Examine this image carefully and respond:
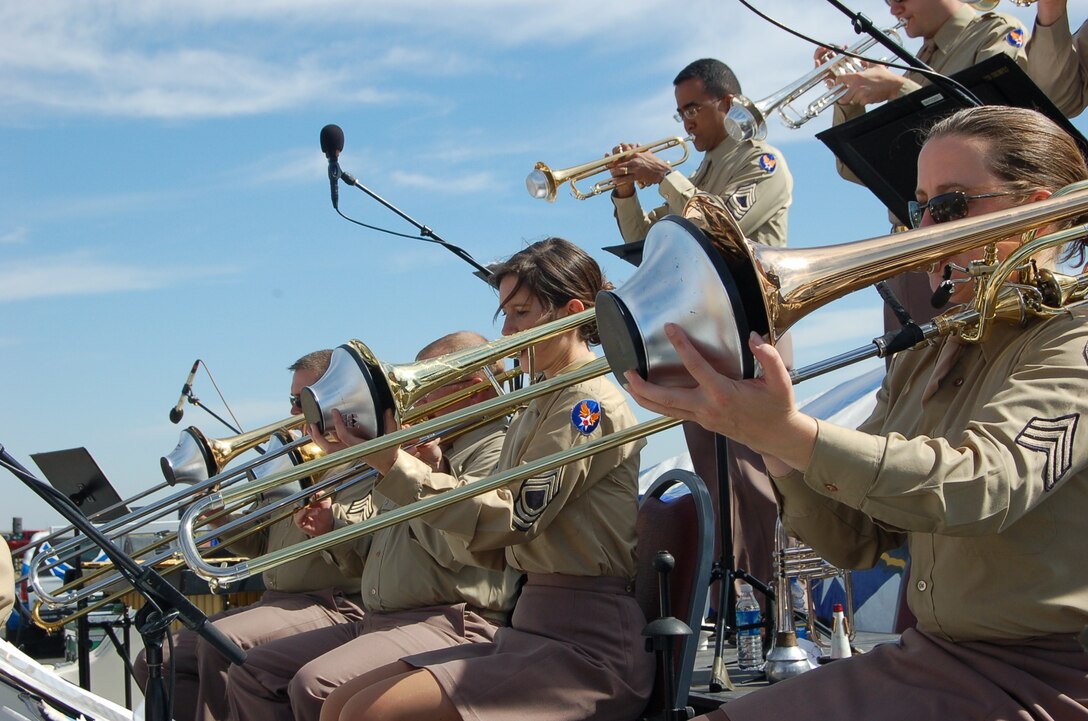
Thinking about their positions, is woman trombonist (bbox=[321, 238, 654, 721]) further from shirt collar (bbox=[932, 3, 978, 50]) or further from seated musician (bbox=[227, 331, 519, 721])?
shirt collar (bbox=[932, 3, 978, 50])

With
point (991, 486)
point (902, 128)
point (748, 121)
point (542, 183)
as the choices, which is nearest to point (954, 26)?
point (748, 121)

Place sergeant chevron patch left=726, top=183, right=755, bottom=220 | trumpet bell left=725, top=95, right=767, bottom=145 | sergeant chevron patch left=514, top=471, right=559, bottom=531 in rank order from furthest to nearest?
trumpet bell left=725, top=95, right=767, bottom=145 → sergeant chevron patch left=726, top=183, right=755, bottom=220 → sergeant chevron patch left=514, top=471, right=559, bottom=531

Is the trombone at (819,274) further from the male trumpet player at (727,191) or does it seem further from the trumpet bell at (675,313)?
the male trumpet player at (727,191)

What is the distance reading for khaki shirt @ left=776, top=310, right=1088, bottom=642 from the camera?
1.72m

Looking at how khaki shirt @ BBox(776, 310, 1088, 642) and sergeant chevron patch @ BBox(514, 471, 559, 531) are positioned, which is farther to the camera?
sergeant chevron patch @ BBox(514, 471, 559, 531)

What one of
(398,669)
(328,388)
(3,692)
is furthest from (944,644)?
(3,692)

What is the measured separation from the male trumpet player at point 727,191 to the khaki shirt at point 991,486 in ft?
9.38

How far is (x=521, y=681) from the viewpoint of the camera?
2.89 m

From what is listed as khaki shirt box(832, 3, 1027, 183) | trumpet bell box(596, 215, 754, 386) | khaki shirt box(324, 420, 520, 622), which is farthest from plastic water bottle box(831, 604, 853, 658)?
trumpet bell box(596, 215, 754, 386)

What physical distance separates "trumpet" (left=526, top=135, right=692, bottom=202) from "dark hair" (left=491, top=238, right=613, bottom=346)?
252 centimetres

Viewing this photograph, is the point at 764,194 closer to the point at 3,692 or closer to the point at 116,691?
the point at 3,692

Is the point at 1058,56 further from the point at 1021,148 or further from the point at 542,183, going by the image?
the point at 542,183

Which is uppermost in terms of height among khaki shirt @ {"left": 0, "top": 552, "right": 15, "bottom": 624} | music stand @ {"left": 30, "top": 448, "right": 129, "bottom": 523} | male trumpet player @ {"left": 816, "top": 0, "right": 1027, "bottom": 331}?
male trumpet player @ {"left": 816, "top": 0, "right": 1027, "bottom": 331}

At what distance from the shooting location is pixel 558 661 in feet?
9.70
